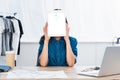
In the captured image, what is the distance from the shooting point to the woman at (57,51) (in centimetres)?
239

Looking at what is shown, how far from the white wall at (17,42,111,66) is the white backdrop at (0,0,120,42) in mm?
96

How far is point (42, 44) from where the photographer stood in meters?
2.49

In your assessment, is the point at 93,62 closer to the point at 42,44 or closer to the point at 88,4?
the point at 88,4

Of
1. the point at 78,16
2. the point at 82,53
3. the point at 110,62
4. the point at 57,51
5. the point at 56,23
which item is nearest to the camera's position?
the point at 110,62

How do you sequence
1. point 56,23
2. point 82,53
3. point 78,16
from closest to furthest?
point 56,23
point 78,16
point 82,53

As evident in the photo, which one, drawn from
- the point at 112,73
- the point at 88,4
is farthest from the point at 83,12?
the point at 112,73

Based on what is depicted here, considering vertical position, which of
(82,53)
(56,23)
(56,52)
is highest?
(56,23)

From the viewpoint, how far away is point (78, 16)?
3920mm

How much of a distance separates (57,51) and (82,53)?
5.29ft

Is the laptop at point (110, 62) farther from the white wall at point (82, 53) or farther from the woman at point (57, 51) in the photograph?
the white wall at point (82, 53)

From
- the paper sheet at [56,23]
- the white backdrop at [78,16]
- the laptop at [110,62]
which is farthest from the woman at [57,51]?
the white backdrop at [78,16]

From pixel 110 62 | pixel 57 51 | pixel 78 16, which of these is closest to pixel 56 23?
pixel 57 51

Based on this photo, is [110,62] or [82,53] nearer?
[110,62]

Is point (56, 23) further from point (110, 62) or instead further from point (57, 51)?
point (110, 62)
